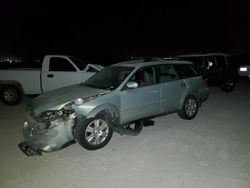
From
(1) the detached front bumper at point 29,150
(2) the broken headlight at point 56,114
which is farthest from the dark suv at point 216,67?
(1) the detached front bumper at point 29,150

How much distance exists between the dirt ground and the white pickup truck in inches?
122

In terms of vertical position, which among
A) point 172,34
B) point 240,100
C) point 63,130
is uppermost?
point 172,34

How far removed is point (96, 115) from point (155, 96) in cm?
171

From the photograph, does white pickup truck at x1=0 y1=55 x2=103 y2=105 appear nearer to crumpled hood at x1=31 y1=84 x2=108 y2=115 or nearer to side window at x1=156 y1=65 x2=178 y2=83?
side window at x1=156 y1=65 x2=178 y2=83

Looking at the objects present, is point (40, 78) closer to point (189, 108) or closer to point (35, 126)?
point (35, 126)

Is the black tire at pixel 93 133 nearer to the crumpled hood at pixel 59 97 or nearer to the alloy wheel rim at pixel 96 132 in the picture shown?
the alloy wheel rim at pixel 96 132

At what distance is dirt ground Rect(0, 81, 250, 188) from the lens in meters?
4.22

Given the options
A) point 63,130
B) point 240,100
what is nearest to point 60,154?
point 63,130

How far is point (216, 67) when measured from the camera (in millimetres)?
11852

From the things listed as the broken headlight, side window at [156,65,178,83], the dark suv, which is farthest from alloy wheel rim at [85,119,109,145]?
the dark suv

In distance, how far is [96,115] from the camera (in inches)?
219

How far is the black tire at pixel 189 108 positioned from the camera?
7371 mm

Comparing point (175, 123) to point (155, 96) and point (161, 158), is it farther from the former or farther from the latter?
point (161, 158)

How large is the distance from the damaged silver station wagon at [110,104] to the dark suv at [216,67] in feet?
13.8
